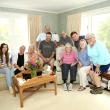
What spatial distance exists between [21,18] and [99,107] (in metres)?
4.01

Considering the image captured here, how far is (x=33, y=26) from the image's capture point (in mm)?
5609

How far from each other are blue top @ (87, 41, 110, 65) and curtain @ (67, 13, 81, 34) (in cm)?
186

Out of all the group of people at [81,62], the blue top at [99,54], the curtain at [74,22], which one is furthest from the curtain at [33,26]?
the blue top at [99,54]

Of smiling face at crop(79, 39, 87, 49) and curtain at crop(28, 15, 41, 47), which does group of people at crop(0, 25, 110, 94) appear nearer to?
smiling face at crop(79, 39, 87, 49)

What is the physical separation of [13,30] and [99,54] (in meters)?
3.20

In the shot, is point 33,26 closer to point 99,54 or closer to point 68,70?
point 68,70

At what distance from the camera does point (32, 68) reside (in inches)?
128

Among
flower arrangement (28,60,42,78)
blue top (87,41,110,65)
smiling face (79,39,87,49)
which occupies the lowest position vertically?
flower arrangement (28,60,42,78)

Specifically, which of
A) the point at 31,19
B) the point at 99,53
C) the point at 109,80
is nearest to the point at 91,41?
the point at 99,53

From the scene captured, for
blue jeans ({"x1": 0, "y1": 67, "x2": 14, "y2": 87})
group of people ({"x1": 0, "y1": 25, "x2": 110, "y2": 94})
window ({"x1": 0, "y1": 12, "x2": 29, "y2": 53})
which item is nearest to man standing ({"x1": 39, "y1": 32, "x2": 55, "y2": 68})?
group of people ({"x1": 0, "y1": 25, "x2": 110, "y2": 94})

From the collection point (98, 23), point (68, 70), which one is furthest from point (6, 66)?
point (98, 23)

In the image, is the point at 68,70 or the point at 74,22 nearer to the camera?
the point at 68,70

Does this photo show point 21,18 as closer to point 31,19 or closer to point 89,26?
point 31,19

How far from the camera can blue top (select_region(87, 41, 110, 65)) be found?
139 inches
